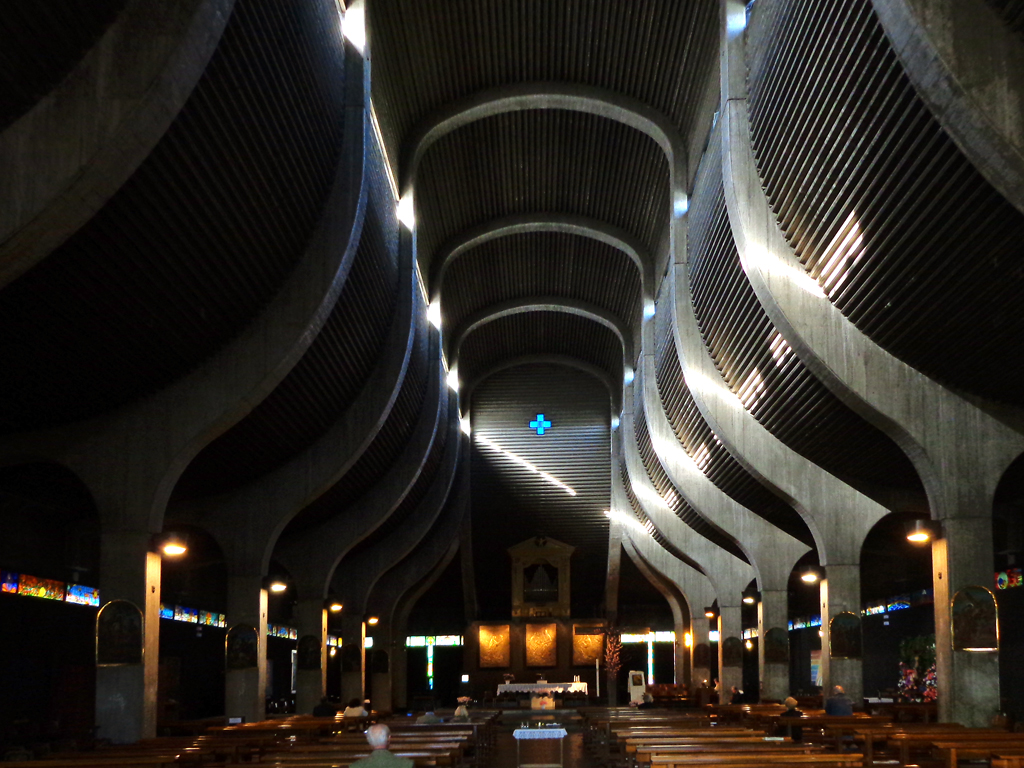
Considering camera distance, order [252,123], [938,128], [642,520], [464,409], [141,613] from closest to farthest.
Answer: [938,128] → [252,123] → [141,613] → [642,520] → [464,409]

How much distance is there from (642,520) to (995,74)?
2609cm

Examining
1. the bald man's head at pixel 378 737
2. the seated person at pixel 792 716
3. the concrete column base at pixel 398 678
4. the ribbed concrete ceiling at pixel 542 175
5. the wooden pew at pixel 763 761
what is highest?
the ribbed concrete ceiling at pixel 542 175

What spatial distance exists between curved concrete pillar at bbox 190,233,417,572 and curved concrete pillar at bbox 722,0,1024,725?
7.90 metres

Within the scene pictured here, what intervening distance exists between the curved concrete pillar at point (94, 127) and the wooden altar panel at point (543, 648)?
102 feet

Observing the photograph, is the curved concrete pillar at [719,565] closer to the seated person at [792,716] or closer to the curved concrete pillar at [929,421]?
the seated person at [792,716]

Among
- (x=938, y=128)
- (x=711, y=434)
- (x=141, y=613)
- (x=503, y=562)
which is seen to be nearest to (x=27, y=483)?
(x=141, y=613)

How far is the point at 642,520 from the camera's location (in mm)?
33906

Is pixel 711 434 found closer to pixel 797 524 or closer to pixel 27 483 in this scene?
pixel 797 524

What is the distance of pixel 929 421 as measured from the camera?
46.4 feet

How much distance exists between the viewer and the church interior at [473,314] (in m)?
10.5

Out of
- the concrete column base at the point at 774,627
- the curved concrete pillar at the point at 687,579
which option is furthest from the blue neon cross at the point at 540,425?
the concrete column base at the point at 774,627

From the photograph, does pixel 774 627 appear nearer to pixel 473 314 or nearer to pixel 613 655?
pixel 613 655

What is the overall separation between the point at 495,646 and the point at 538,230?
53.4 ft

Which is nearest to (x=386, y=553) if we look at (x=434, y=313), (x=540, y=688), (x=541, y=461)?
(x=540, y=688)
